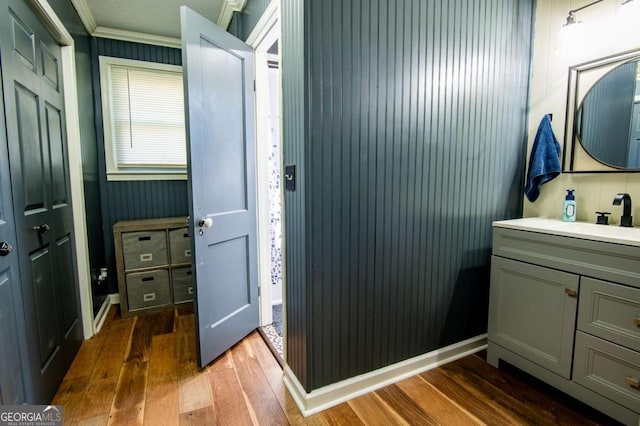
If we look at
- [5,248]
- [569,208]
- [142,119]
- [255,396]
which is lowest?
[255,396]

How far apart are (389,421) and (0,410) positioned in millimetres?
1589

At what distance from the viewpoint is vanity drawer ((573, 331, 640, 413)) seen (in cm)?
135

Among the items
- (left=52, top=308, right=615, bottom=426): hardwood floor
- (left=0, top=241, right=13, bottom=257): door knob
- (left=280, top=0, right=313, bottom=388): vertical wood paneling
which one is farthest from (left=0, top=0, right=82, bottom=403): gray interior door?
(left=280, top=0, right=313, bottom=388): vertical wood paneling

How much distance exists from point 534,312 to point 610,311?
341 millimetres

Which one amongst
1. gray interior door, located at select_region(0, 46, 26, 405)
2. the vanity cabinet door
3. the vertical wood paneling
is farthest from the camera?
the vanity cabinet door

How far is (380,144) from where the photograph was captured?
160 centimetres

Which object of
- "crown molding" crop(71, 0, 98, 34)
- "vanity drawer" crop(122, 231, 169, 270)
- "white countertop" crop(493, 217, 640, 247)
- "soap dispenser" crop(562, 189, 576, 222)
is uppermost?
"crown molding" crop(71, 0, 98, 34)

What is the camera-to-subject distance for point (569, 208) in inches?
73.5

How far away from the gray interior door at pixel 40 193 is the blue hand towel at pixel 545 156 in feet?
9.21

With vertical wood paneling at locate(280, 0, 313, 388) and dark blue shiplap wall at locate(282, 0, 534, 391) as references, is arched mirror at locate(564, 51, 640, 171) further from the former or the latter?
vertical wood paneling at locate(280, 0, 313, 388)

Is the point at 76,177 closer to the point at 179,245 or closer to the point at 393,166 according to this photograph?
the point at 179,245

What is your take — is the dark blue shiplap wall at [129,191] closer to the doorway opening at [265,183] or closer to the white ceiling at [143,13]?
the white ceiling at [143,13]

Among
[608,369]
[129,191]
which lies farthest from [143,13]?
[608,369]

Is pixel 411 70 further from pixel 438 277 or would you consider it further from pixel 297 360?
pixel 297 360
